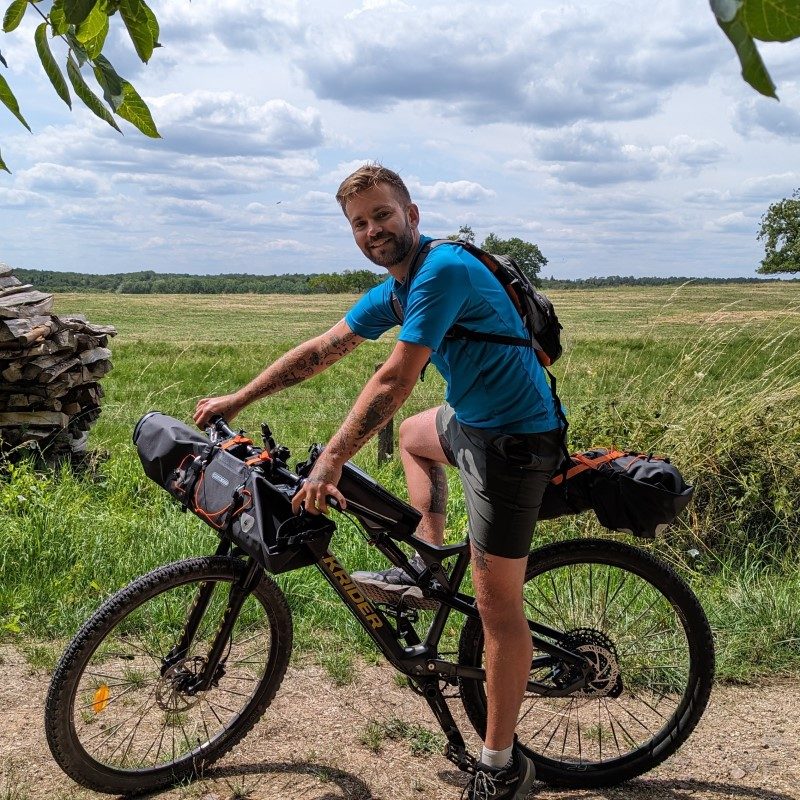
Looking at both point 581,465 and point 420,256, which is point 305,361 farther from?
point 581,465

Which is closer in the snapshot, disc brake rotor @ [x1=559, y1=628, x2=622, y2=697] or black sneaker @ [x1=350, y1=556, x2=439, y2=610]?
black sneaker @ [x1=350, y1=556, x2=439, y2=610]

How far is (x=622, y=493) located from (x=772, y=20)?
96.5 inches

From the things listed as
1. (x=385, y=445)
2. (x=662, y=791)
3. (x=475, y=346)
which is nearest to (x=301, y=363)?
(x=475, y=346)

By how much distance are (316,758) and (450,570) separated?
104 cm

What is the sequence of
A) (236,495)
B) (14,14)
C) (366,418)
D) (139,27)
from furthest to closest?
1. (236,495)
2. (366,418)
3. (14,14)
4. (139,27)

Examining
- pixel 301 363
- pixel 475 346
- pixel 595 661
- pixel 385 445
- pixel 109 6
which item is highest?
pixel 109 6

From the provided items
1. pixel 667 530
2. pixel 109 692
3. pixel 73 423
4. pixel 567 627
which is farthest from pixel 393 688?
pixel 73 423

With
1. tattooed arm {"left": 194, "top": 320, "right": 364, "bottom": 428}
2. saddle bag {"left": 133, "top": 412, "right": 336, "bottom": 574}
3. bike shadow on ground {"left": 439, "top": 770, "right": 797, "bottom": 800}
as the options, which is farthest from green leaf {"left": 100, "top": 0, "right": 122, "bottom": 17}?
bike shadow on ground {"left": 439, "top": 770, "right": 797, "bottom": 800}

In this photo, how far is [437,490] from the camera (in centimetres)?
345

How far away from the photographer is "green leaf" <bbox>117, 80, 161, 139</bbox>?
5.68 feet

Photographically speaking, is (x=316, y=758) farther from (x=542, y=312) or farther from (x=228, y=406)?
(x=542, y=312)

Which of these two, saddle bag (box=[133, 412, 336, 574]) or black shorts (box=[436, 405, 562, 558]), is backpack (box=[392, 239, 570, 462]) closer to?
black shorts (box=[436, 405, 562, 558])

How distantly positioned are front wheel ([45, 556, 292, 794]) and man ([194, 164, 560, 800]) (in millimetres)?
702

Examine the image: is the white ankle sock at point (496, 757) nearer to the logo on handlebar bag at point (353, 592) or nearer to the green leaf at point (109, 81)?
the logo on handlebar bag at point (353, 592)
